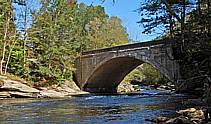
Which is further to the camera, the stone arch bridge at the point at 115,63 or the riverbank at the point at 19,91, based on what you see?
the stone arch bridge at the point at 115,63

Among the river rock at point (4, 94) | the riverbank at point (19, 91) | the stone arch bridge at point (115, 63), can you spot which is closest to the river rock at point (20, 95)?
the riverbank at point (19, 91)

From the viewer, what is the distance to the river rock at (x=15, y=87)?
35.7 metres

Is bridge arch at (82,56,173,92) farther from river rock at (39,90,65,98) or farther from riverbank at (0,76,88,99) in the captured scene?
riverbank at (0,76,88,99)

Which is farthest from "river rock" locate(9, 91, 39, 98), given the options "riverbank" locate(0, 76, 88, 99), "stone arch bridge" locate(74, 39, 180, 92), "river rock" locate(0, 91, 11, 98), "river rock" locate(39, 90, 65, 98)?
"stone arch bridge" locate(74, 39, 180, 92)

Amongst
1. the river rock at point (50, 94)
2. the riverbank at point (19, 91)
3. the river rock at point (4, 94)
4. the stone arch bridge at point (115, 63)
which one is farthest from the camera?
the river rock at point (50, 94)

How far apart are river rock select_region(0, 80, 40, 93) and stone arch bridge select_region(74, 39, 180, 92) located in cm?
1079

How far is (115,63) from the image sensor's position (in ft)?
156

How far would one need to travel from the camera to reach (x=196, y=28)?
1517cm

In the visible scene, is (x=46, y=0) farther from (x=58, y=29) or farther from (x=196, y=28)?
(x=196, y=28)

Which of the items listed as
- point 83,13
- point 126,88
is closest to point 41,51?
point 126,88

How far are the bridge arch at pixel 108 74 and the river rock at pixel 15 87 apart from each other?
11218mm

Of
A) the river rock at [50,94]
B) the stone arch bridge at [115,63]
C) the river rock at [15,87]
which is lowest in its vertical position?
the river rock at [50,94]

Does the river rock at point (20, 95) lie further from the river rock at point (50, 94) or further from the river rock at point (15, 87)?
the river rock at point (50, 94)

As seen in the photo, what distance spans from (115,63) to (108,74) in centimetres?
560
